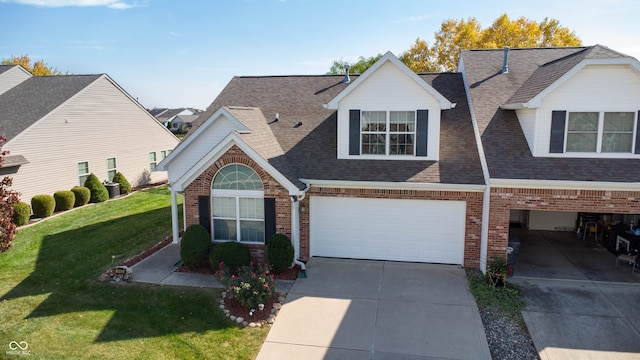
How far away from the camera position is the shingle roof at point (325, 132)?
42.0 feet

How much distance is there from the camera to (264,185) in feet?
40.8

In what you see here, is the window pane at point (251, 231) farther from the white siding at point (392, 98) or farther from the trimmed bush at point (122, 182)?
the trimmed bush at point (122, 182)

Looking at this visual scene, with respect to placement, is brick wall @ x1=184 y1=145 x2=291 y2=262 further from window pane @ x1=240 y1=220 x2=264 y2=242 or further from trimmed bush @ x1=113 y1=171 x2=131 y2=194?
trimmed bush @ x1=113 y1=171 x2=131 y2=194

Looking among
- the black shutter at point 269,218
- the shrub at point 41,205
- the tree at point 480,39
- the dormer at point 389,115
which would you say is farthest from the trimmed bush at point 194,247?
the tree at point 480,39

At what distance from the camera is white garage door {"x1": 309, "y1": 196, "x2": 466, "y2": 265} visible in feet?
41.6

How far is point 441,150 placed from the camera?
44.3 feet

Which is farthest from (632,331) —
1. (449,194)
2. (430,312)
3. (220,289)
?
(220,289)

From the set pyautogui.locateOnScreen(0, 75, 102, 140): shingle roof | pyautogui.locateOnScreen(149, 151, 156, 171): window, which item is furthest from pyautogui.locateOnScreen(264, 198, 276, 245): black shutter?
pyautogui.locateOnScreen(149, 151, 156, 171): window

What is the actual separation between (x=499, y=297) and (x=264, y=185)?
6.93 m

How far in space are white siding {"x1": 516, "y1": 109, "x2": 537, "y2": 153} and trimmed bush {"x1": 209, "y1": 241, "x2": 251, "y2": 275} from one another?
895 centimetres

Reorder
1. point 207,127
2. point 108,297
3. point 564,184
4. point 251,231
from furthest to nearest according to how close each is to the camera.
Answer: point 207,127, point 251,231, point 564,184, point 108,297

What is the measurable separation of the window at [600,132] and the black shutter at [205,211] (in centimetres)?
1067

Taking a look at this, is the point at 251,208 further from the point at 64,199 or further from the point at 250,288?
the point at 64,199

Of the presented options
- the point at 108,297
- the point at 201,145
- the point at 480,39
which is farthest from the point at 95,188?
the point at 480,39
